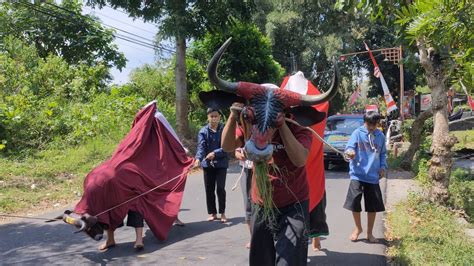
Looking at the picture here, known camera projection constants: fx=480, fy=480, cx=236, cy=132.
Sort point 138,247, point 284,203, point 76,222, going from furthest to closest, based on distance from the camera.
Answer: point 138,247, point 76,222, point 284,203

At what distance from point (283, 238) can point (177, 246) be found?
2.93 m

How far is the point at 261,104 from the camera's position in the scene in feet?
11.0

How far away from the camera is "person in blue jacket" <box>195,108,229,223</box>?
717cm

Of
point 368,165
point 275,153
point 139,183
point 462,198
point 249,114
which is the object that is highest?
point 249,114

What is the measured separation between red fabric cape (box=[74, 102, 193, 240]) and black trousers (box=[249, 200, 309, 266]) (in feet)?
8.37

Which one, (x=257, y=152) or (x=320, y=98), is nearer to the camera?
(x=257, y=152)

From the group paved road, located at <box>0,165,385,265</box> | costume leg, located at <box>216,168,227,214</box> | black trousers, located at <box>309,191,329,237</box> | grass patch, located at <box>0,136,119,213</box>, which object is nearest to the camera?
black trousers, located at <box>309,191,329,237</box>

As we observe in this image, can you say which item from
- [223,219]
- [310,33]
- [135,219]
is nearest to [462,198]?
[223,219]

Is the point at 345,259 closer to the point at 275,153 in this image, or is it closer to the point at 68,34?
the point at 275,153

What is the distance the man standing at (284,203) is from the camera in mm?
3469

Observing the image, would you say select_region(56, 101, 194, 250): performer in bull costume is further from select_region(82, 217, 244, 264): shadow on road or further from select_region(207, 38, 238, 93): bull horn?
select_region(207, 38, 238, 93): bull horn

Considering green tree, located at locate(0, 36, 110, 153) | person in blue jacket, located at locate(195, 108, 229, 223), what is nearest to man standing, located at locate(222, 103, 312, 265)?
person in blue jacket, located at locate(195, 108, 229, 223)

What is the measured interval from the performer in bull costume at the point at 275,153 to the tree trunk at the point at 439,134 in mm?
4831

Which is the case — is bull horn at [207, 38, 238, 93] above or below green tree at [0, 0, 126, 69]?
below
